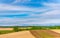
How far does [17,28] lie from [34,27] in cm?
668

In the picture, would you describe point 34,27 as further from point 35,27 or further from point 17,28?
point 17,28

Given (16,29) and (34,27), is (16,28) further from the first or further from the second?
(34,27)

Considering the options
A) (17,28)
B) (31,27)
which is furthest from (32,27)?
(17,28)

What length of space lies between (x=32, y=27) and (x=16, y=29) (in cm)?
751

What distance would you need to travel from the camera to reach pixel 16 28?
4228cm

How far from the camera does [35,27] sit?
155ft

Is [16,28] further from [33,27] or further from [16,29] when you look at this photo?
[33,27]

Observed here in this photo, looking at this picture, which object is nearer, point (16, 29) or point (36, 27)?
point (16, 29)

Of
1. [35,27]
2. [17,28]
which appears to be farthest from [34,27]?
[17,28]

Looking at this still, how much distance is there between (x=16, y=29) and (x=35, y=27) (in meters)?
7.76

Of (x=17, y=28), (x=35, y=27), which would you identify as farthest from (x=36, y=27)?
(x=17, y=28)

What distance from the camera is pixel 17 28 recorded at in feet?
139

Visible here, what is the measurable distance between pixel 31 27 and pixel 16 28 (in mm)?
6797

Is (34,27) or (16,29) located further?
(34,27)
